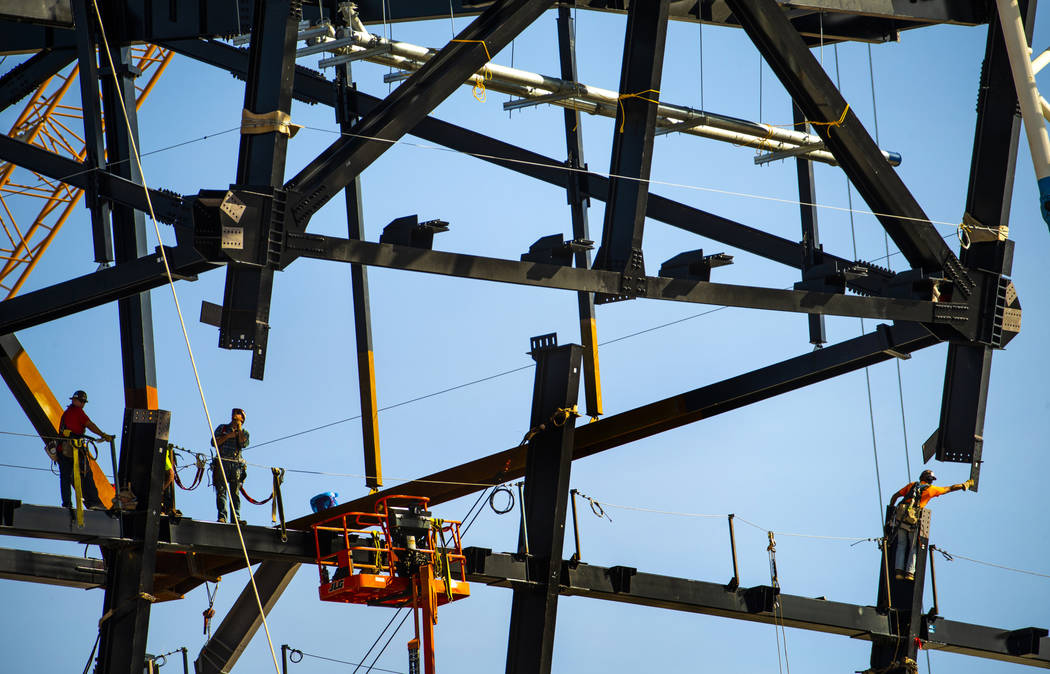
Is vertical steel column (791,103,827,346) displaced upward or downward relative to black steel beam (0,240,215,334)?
upward

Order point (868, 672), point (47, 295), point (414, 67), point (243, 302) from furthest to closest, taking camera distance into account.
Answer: point (414, 67)
point (868, 672)
point (47, 295)
point (243, 302)

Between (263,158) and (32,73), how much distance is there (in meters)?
16.3

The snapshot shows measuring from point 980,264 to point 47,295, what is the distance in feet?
42.9

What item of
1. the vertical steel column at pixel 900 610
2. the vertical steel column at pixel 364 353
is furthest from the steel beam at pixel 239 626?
the vertical steel column at pixel 900 610

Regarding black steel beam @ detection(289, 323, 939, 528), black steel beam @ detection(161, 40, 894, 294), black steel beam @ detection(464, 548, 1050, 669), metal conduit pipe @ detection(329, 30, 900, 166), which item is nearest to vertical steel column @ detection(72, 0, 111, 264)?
black steel beam @ detection(161, 40, 894, 294)

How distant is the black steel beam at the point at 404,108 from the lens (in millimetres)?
15633

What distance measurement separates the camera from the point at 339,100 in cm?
2744

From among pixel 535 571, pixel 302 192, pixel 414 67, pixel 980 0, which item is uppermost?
pixel 414 67

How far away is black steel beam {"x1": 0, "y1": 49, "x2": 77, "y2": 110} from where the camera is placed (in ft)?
96.4

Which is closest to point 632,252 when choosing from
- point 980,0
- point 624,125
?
point 624,125

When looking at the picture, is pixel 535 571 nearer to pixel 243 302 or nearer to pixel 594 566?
pixel 594 566

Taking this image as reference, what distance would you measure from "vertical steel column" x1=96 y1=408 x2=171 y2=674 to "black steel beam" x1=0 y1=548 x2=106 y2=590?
1.04 metres

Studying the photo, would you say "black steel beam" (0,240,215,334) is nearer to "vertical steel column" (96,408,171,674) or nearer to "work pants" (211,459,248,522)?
"vertical steel column" (96,408,171,674)

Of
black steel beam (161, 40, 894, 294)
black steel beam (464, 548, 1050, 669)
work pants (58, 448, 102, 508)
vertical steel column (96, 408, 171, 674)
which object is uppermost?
black steel beam (161, 40, 894, 294)
